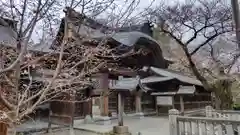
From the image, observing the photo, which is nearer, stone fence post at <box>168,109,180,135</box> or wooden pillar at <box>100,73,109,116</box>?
stone fence post at <box>168,109,180,135</box>

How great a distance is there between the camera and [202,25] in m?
12.6

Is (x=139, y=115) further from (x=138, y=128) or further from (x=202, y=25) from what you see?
(x=202, y=25)

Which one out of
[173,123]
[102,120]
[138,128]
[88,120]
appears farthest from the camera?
[88,120]

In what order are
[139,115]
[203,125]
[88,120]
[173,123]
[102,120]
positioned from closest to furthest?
[203,125]
[173,123]
[102,120]
[88,120]
[139,115]

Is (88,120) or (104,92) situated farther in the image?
(88,120)

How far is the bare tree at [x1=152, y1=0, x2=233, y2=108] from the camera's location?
37.6 feet

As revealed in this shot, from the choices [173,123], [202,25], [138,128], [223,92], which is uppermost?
[202,25]

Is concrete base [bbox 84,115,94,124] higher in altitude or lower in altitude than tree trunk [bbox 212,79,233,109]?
lower

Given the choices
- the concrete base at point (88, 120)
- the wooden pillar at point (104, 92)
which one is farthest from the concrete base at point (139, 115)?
the concrete base at point (88, 120)

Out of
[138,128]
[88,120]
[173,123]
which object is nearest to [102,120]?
[88,120]

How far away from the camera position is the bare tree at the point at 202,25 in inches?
452

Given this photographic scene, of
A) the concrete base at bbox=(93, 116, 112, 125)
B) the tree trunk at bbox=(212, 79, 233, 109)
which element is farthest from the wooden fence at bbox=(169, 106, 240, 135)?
the concrete base at bbox=(93, 116, 112, 125)

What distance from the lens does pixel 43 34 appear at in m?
4.16

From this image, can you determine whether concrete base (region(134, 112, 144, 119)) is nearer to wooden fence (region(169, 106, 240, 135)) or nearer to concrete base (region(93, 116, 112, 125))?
concrete base (region(93, 116, 112, 125))
